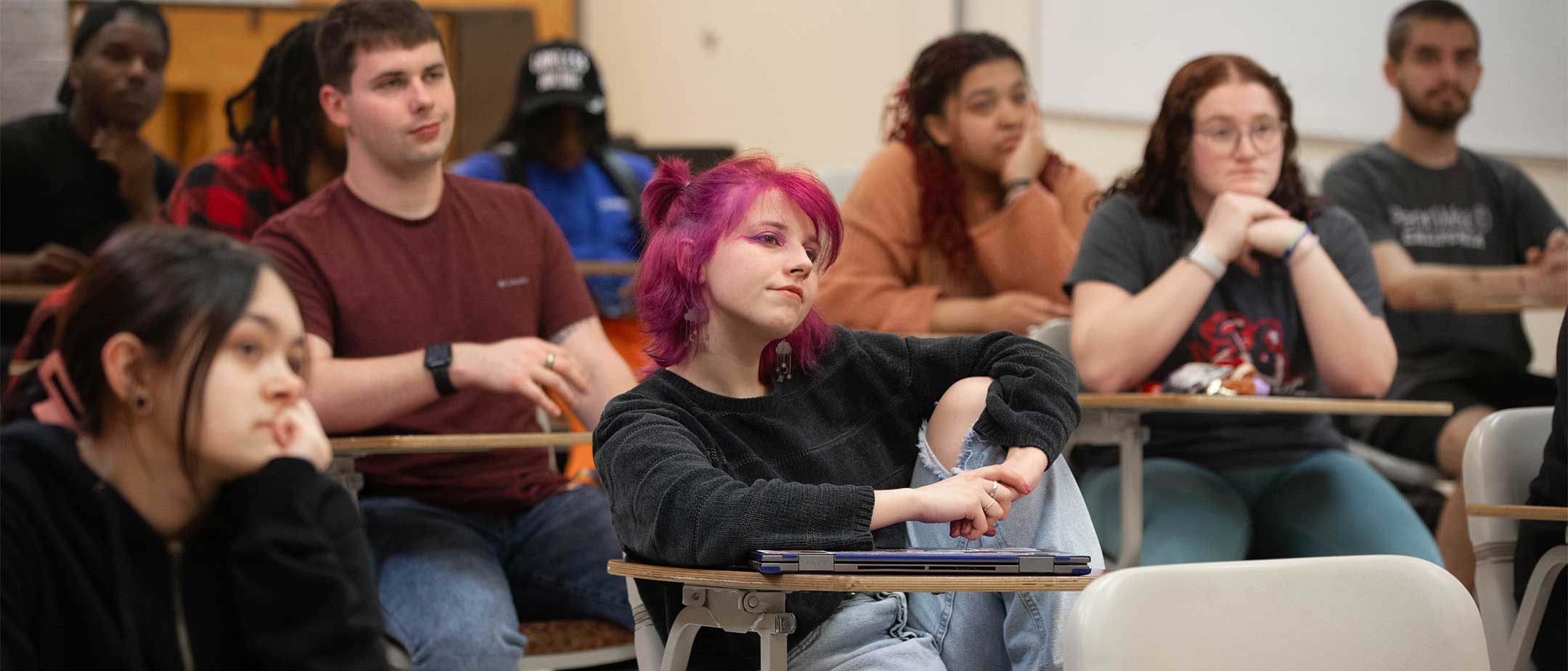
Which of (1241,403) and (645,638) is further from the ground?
(1241,403)

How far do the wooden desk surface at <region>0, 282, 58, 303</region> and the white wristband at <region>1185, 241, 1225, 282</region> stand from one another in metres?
2.34

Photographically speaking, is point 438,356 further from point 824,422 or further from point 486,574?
point 824,422

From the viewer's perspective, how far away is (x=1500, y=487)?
225 cm

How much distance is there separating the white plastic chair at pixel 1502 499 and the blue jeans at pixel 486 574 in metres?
1.31

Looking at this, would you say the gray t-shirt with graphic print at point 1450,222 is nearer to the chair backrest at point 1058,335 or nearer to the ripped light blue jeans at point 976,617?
the chair backrest at point 1058,335

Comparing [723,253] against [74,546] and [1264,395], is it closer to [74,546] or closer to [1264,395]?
[74,546]

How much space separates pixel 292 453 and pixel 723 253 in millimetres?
659

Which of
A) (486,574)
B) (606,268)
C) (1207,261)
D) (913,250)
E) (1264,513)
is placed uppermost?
(1207,261)

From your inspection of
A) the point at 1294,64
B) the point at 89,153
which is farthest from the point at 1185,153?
the point at 1294,64

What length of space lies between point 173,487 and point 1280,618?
1081 mm

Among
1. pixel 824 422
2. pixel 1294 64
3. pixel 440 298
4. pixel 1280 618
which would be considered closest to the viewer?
pixel 1280 618

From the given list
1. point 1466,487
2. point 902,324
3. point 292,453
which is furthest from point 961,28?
point 292,453

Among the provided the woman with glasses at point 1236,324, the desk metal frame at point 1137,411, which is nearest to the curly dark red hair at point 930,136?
the woman with glasses at point 1236,324

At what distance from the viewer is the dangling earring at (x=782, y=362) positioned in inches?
74.7
